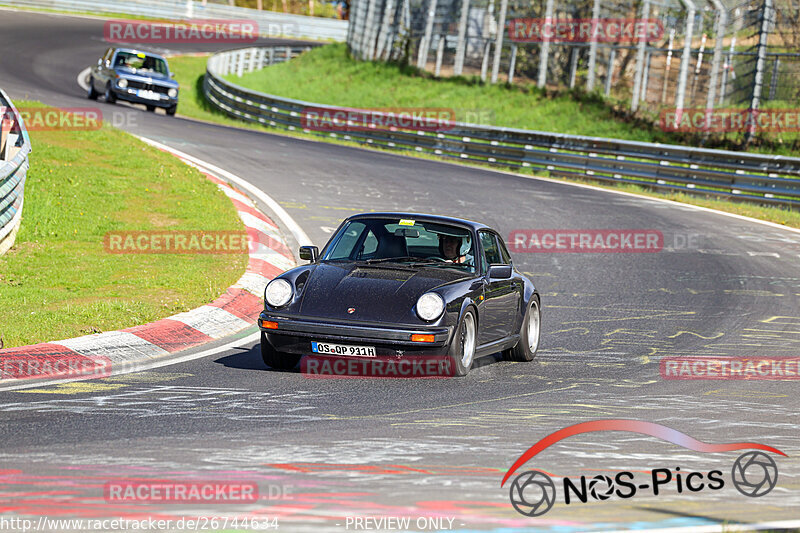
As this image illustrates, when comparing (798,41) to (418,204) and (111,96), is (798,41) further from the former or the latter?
(111,96)

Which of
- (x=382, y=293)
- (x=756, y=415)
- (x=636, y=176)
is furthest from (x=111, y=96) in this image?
(x=756, y=415)

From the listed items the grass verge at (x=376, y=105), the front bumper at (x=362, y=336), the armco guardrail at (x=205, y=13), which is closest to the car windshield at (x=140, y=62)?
the grass verge at (x=376, y=105)

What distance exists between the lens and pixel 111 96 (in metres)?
29.4

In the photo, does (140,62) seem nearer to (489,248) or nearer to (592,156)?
(592,156)

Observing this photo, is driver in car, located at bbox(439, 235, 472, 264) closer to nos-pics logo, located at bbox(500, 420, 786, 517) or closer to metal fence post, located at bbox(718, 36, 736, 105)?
nos-pics logo, located at bbox(500, 420, 786, 517)

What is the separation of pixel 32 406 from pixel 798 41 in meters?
23.4

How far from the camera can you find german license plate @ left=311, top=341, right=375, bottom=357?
318 inches

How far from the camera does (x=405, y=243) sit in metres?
9.37

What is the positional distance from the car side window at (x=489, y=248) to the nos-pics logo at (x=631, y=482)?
381 centimetres

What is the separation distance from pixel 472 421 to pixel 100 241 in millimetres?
7987

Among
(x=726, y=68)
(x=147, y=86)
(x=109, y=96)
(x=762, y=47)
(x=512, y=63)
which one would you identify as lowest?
(x=109, y=96)

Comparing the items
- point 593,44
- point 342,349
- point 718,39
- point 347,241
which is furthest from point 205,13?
point 342,349

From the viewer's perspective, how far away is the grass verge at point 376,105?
2225 cm

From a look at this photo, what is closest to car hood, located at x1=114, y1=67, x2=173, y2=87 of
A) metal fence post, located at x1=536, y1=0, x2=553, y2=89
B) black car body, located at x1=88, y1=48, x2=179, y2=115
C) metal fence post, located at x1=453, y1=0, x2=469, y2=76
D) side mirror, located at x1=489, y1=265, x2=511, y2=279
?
black car body, located at x1=88, y1=48, x2=179, y2=115
